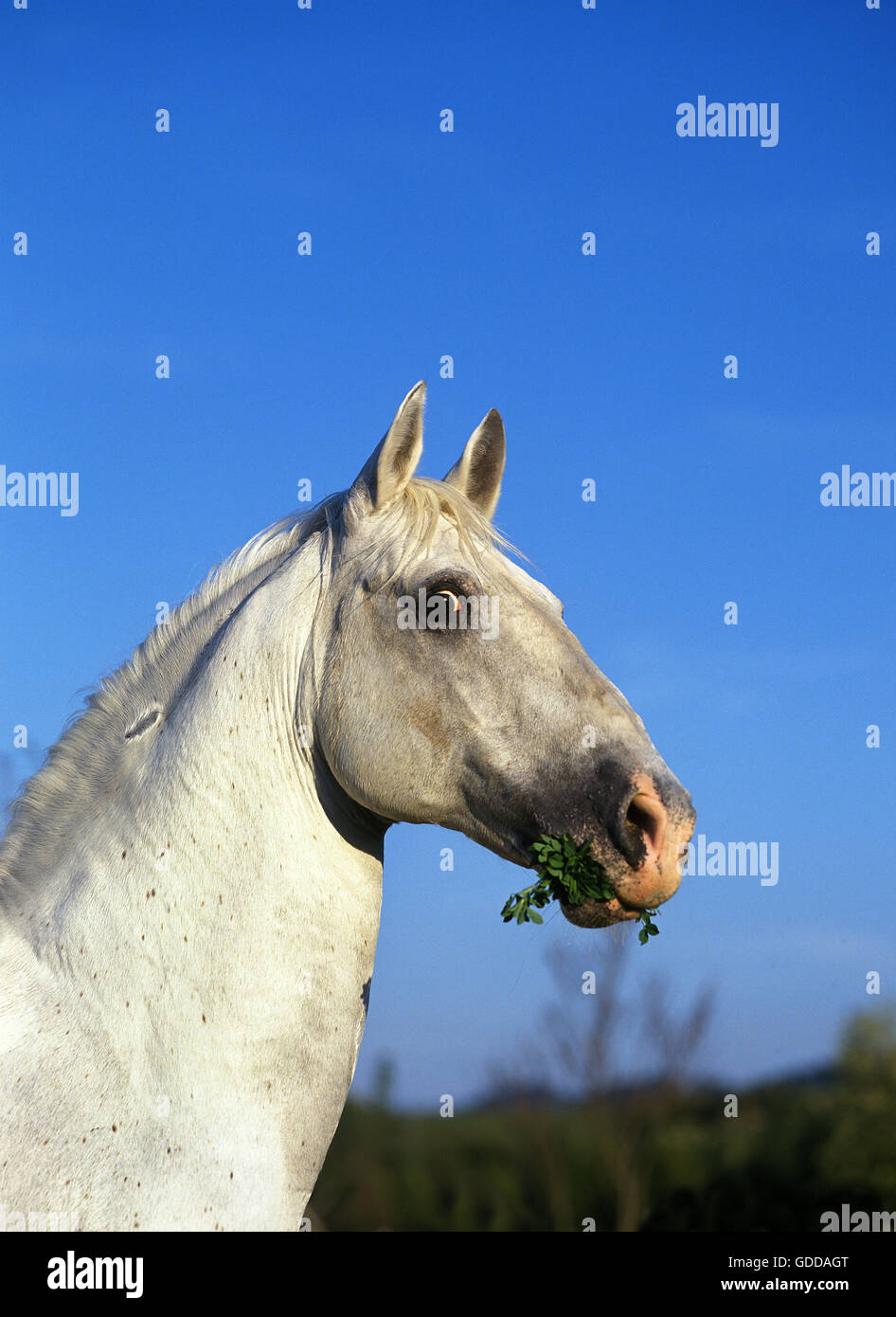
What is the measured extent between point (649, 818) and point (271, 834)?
1.17 metres

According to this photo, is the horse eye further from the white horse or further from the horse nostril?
the horse nostril

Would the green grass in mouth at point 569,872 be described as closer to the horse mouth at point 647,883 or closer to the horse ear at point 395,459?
the horse mouth at point 647,883

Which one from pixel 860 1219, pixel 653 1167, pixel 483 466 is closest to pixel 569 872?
pixel 483 466

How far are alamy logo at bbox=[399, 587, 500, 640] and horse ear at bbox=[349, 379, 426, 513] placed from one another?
1.54 ft

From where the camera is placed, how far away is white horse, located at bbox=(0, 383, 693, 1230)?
312 centimetres

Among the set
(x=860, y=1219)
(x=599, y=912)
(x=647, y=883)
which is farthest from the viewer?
(x=860, y=1219)

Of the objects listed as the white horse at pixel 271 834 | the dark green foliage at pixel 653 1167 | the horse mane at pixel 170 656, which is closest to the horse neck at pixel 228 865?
the white horse at pixel 271 834

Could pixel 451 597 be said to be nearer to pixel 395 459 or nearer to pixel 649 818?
pixel 395 459

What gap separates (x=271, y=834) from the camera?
11.1 ft

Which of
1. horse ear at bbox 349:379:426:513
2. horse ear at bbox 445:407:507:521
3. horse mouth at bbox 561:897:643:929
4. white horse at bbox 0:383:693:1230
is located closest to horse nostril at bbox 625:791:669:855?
white horse at bbox 0:383:693:1230

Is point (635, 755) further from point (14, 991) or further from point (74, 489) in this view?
point (74, 489)

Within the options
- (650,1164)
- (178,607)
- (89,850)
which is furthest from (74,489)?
(650,1164)

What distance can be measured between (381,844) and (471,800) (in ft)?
1.51
